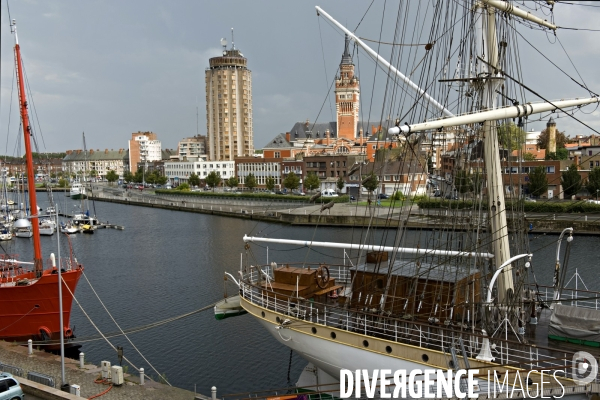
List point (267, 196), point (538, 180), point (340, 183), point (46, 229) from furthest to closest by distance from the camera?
point (340, 183) < point (267, 196) < point (46, 229) < point (538, 180)

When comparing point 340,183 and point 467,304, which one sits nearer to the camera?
point 467,304

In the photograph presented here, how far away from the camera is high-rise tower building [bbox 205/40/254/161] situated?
11788 cm

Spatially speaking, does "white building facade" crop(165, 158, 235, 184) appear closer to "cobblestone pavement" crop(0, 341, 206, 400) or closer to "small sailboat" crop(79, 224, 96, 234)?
"small sailboat" crop(79, 224, 96, 234)

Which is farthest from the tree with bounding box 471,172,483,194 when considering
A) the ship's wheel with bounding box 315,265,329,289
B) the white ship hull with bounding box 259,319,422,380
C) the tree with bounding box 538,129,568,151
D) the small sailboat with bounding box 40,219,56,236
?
the tree with bounding box 538,129,568,151

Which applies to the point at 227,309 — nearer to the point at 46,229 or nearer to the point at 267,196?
the point at 46,229

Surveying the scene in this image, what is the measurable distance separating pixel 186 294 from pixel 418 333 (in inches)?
731

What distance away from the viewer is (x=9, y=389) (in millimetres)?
13641

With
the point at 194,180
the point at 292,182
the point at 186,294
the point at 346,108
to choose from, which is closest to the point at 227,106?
the point at 194,180

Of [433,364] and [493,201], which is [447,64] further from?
[433,364]

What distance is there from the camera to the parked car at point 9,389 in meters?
13.5

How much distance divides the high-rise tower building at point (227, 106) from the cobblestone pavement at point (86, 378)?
3992 inches

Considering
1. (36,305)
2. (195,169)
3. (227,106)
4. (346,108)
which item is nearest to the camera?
(36,305)

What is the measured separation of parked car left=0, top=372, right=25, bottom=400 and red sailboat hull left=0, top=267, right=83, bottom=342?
652 centimetres

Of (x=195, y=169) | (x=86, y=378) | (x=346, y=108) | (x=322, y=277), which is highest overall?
(x=346, y=108)
